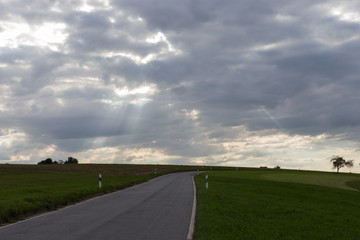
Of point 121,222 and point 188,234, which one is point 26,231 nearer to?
point 121,222

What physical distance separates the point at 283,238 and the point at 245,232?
1.15 metres

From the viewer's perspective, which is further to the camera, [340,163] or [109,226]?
[340,163]

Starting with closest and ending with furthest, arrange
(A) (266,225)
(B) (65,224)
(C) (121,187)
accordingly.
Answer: (B) (65,224) → (A) (266,225) → (C) (121,187)

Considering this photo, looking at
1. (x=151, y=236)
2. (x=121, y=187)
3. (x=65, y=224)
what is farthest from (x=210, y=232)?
(x=121, y=187)

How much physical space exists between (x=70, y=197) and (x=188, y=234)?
12511mm

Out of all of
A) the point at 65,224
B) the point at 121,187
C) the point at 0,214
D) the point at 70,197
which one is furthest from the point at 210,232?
the point at 121,187

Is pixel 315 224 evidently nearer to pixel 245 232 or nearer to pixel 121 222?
pixel 245 232

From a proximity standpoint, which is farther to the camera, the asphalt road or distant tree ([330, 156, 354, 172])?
distant tree ([330, 156, 354, 172])

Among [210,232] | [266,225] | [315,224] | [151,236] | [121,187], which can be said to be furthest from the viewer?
[121,187]

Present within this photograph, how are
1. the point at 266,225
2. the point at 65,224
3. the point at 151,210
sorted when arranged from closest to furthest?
the point at 65,224
the point at 266,225
the point at 151,210

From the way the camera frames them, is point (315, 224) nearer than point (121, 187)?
Yes

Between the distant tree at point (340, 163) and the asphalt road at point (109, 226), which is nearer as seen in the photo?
the asphalt road at point (109, 226)

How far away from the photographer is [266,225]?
12.7 m

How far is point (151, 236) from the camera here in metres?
9.43
